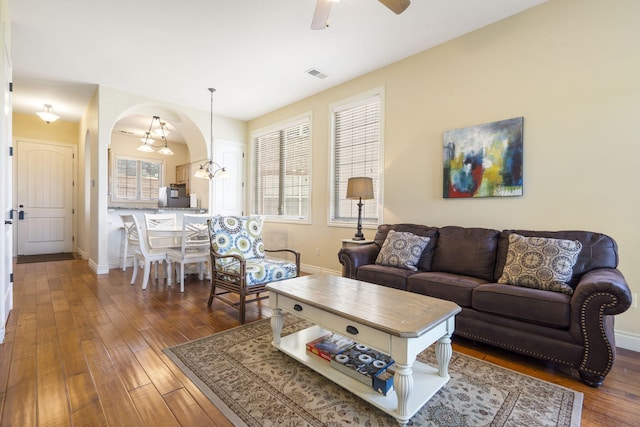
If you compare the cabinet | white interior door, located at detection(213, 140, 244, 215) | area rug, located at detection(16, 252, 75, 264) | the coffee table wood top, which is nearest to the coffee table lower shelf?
the coffee table wood top

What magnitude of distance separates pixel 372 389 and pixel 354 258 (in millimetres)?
1647

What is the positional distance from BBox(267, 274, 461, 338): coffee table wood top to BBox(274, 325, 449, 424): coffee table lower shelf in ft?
1.25

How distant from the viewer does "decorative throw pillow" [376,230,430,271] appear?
3.02 meters

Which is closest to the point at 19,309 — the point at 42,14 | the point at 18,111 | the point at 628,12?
the point at 42,14

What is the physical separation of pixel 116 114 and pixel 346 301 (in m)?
4.98

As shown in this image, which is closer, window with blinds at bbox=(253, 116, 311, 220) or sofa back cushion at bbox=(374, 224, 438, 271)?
sofa back cushion at bbox=(374, 224, 438, 271)

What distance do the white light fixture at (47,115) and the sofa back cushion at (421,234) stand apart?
5924mm

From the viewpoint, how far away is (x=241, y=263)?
2.87 meters

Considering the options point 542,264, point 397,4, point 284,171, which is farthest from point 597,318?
point 284,171

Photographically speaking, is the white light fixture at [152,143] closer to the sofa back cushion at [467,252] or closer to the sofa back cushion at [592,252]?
the sofa back cushion at [467,252]

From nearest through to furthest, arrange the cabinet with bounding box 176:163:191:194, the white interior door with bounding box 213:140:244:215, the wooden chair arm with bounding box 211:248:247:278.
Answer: the wooden chair arm with bounding box 211:248:247:278, the white interior door with bounding box 213:140:244:215, the cabinet with bounding box 176:163:191:194

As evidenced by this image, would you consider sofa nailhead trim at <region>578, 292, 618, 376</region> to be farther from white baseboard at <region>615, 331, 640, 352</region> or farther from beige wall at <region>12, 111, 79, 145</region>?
beige wall at <region>12, 111, 79, 145</region>

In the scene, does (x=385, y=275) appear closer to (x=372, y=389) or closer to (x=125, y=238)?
(x=372, y=389)

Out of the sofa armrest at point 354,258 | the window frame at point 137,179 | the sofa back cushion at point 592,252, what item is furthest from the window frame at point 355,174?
the window frame at point 137,179
